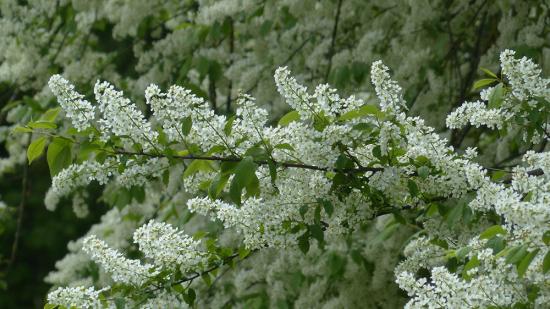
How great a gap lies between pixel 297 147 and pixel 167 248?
59cm

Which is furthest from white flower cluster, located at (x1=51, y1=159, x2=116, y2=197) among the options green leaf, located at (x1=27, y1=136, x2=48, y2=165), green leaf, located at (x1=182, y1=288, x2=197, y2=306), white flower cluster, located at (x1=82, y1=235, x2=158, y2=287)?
green leaf, located at (x1=182, y1=288, x2=197, y2=306)

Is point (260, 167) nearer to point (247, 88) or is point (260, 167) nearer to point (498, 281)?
point (498, 281)

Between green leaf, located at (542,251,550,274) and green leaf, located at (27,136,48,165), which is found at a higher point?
green leaf, located at (27,136,48,165)

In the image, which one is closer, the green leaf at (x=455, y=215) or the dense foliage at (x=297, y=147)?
the dense foliage at (x=297, y=147)

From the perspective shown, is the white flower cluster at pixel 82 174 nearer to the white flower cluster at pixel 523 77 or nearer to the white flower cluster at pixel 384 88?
the white flower cluster at pixel 384 88

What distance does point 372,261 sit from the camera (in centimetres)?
551

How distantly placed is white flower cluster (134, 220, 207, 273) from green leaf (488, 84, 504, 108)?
113 cm

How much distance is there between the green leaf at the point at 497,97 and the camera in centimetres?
317

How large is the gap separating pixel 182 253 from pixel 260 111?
2.01 ft

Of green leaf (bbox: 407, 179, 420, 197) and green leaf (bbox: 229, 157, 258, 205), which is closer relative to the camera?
green leaf (bbox: 229, 157, 258, 205)

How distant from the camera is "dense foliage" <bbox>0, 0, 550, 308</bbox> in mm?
3045

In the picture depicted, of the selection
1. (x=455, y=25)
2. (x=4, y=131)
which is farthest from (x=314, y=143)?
(x=4, y=131)

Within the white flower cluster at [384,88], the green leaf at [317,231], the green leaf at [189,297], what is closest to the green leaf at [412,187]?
the white flower cluster at [384,88]

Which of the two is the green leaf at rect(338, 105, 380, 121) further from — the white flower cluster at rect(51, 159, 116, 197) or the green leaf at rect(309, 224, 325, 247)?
the white flower cluster at rect(51, 159, 116, 197)
